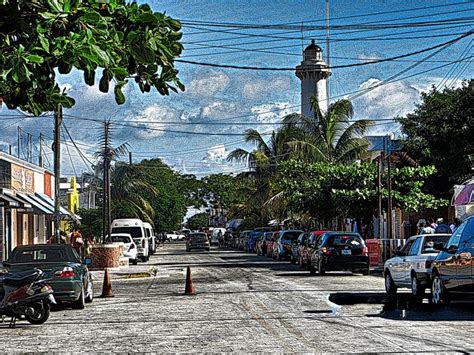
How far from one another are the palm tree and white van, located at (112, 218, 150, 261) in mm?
9361

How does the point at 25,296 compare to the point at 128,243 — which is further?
the point at 128,243

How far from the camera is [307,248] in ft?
118

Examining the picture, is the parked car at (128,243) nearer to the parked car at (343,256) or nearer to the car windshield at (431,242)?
the parked car at (343,256)

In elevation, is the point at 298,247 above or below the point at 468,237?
below

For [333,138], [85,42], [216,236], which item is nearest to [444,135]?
[333,138]

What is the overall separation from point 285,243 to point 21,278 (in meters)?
29.5

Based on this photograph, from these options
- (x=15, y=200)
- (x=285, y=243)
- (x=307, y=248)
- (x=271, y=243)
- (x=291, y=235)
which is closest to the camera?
(x=307, y=248)

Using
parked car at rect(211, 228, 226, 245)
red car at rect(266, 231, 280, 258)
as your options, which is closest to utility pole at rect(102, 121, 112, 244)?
red car at rect(266, 231, 280, 258)

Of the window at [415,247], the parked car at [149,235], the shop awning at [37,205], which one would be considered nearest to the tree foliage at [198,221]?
the parked car at [149,235]

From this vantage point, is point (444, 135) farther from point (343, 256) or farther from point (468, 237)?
point (468, 237)

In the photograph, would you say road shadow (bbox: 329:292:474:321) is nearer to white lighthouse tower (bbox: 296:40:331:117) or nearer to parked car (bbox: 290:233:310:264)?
parked car (bbox: 290:233:310:264)

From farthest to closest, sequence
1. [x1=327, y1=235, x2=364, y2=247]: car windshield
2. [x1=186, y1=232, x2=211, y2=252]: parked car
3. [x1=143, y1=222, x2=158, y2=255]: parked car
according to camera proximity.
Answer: [x1=186, y1=232, x2=211, y2=252]: parked car → [x1=143, y1=222, x2=158, y2=255]: parked car → [x1=327, y1=235, x2=364, y2=247]: car windshield

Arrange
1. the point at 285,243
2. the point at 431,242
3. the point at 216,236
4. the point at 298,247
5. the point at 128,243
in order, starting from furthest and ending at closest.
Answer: the point at 216,236 < the point at 128,243 < the point at 285,243 < the point at 298,247 < the point at 431,242

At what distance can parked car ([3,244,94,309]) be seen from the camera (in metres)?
18.9
